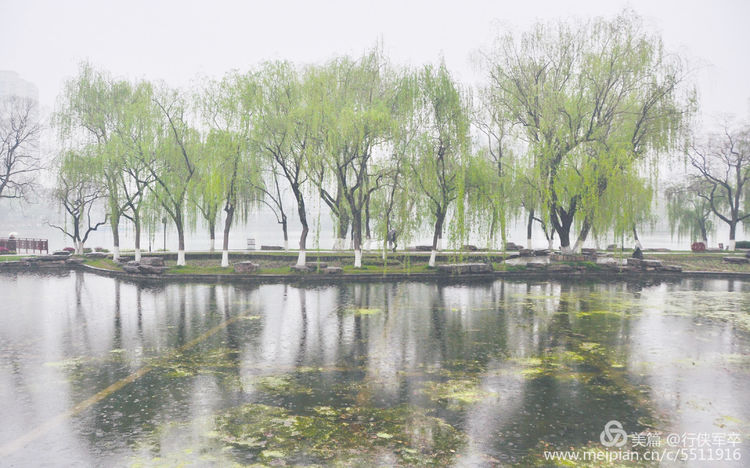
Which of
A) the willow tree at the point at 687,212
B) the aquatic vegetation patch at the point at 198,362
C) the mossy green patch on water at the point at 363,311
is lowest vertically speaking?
the aquatic vegetation patch at the point at 198,362

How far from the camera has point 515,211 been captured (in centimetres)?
3164

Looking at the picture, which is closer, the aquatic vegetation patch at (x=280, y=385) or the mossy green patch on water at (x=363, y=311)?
the aquatic vegetation patch at (x=280, y=385)

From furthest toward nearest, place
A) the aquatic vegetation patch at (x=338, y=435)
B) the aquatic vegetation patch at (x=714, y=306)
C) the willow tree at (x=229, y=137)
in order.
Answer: the willow tree at (x=229, y=137) → the aquatic vegetation patch at (x=714, y=306) → the aquatic vegetation patch at (x=338, y=435)

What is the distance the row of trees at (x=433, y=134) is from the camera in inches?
978

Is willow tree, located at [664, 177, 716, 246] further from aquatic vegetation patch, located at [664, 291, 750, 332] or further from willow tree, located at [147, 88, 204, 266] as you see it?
willow tree, located at [147, 88, 204, 266]

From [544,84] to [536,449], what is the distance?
25364 mm

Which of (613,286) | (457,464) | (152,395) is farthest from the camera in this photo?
(613,286)

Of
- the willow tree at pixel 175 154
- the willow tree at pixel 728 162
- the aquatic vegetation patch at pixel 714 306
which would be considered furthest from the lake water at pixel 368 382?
the willow tree at pixel 728 162

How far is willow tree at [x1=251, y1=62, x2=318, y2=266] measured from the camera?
24750 mm

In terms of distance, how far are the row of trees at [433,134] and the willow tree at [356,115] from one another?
8 centimetres

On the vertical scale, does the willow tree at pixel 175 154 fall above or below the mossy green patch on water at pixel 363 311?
above

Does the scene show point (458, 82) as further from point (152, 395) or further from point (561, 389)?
point (152, 395)

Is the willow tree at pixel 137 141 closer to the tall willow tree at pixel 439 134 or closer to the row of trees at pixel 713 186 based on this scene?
the tall willow tree at pixel 439 134

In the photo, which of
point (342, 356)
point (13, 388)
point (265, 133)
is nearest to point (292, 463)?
point (342, 356)
